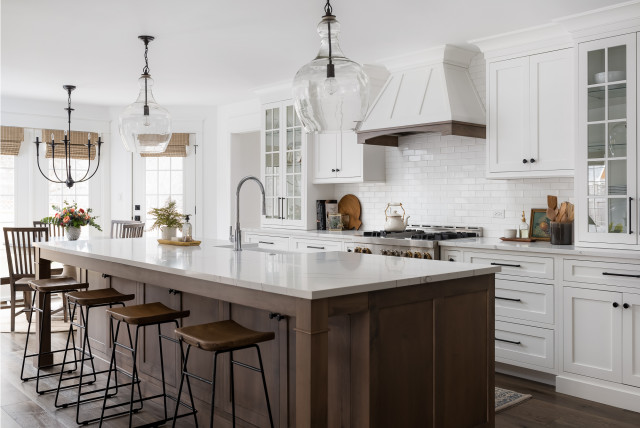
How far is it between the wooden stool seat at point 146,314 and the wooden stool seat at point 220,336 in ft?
1.54

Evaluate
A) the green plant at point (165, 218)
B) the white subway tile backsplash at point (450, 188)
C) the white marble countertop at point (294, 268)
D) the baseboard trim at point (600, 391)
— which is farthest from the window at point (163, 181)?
the baseboard trim at point (600, 391)

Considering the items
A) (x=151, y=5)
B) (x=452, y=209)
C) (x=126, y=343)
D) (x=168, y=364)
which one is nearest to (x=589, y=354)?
(x=452, y=209)

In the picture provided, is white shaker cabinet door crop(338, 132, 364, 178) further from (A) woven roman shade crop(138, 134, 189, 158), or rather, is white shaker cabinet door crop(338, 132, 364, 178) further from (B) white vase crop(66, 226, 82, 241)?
(A) woven roman shade crop(138, 134, 189, 158)

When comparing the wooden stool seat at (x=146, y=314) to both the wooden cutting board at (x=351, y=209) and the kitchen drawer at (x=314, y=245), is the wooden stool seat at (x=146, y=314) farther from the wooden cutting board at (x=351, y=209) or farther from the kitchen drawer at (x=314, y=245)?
the wooden cutting board at (x=351, y=209)

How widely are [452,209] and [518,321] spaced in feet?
4.82

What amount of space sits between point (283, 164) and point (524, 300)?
3330 millimetres

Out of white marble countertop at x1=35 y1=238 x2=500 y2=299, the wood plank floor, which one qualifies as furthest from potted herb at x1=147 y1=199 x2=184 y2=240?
the wood plank floor

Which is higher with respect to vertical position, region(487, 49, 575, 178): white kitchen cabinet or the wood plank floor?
region(487, 49, 575, 178): white kitchen cabinet

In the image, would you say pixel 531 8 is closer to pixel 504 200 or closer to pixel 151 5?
pixel 504 200

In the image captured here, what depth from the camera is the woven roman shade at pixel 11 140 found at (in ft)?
24.2

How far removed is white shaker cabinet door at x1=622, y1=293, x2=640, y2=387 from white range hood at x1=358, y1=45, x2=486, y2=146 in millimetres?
1836

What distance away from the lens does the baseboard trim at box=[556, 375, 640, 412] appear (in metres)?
3.69

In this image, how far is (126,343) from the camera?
417cm

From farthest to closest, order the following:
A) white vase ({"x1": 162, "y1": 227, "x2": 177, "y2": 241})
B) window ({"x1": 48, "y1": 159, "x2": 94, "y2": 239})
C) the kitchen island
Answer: window ({"x1": 48, "y1": 159, "x2": 94, "y2": 239}) → white vase ({"x1": 162, "y1": 227, "x2": 177, "y2": 241}) → the kitchen island
